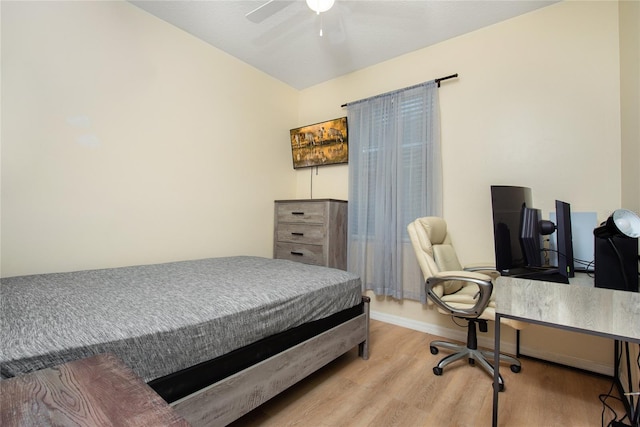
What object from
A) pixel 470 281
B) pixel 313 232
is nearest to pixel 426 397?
pixel 470 281

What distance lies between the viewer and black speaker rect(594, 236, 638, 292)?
1198 millimetres

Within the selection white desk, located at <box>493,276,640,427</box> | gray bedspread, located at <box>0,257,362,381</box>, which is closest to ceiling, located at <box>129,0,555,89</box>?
gray bedspread, located at <box>0,257,362,381</box>

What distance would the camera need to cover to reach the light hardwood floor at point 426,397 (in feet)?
4.88

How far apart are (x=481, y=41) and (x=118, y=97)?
10.0 ft

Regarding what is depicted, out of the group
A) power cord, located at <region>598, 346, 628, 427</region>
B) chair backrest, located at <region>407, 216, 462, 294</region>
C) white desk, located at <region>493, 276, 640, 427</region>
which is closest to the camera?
white desk, located at <region>493, 276, 640, 427</region>

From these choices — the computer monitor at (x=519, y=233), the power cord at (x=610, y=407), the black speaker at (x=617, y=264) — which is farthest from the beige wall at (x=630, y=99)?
the power cord at (x=610, y=407)

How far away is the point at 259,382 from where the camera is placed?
132 cm

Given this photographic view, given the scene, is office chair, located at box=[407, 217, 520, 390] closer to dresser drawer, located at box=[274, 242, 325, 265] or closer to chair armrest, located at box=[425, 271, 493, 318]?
chair armrest, located at box=[425, 271, 493, 318]

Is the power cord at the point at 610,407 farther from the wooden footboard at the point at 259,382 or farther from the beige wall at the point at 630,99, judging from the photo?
the wooden footboard at the point at 259,382

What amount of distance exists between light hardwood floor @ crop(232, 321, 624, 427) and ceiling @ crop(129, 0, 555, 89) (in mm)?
2629

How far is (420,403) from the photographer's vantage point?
63.9 inches

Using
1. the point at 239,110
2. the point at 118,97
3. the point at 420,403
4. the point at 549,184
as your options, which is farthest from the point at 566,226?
the point at 118,97

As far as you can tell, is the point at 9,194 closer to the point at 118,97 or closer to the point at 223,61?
the point at 118,97

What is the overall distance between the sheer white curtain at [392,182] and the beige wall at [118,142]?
116cm
